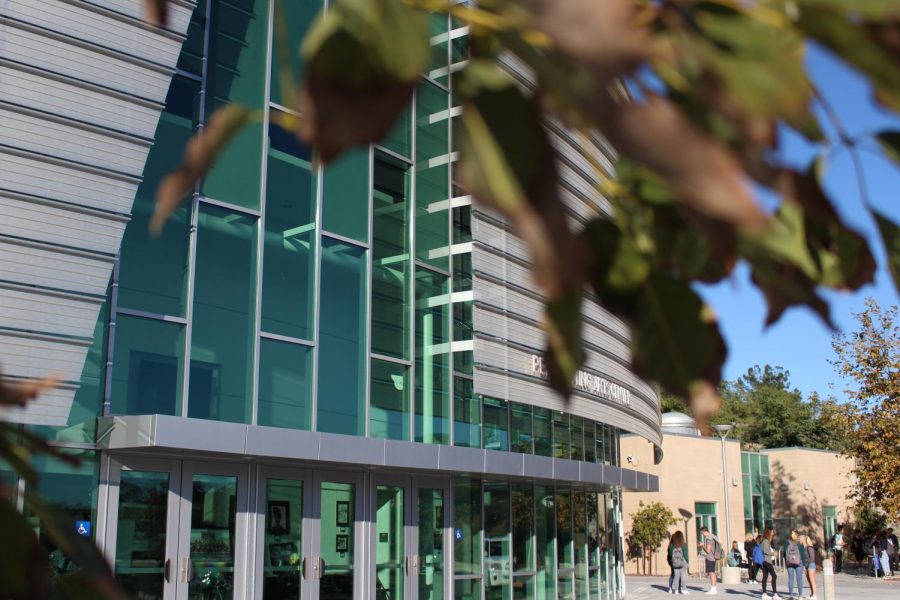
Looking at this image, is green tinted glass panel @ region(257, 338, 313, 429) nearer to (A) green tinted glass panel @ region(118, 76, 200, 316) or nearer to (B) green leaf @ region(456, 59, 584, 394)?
(A) green tinted glass panel @ region(118, 76, 200, 316)

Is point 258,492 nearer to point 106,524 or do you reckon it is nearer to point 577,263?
point 106,524

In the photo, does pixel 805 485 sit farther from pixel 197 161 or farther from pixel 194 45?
pixel 197 161

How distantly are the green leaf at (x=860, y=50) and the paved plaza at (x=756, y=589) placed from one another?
1035 inches

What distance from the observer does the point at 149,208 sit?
38.3ft

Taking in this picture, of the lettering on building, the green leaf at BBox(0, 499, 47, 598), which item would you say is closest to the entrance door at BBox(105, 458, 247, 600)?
the lettering on building

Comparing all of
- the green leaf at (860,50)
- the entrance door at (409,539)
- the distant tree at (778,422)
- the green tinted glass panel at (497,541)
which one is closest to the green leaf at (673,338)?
the green leaf at (860,50)

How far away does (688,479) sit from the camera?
4122cm

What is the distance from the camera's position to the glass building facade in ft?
36.1

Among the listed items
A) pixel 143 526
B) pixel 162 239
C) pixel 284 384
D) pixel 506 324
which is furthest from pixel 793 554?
pixel 162 239

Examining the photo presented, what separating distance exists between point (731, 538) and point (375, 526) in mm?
32524

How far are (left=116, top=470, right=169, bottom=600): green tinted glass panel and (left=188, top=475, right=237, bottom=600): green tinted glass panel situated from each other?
0.48 metres

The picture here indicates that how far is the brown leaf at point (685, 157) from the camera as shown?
1.64 feet

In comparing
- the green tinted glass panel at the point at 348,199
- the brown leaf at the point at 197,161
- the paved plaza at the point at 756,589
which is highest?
the green tinted glass panel at the point at 348,199

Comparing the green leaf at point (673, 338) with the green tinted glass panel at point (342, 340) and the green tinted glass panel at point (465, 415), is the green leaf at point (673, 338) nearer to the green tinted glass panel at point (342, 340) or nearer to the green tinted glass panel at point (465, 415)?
the green tinted glass panel at point (342, 340)
